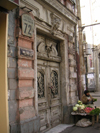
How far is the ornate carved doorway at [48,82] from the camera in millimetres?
5395

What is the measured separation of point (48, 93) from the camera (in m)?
5.70

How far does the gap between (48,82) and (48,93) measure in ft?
1.22

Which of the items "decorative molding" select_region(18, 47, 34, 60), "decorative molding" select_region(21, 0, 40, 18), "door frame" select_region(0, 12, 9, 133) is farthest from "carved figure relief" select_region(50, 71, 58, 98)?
"door frame" select_region(0, 12, 9, 133)

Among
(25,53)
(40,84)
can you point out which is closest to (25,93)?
(25,53)

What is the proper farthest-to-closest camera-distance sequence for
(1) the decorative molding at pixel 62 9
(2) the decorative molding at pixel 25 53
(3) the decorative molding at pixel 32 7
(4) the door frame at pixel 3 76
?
(1) the decorative molding at pixel 62 9 → (3) the decorative molding at pixel 32 7 → (2) the decorative molding at pixel 25 53 → (4) the door frame at pixel 3 76

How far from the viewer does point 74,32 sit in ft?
24.0

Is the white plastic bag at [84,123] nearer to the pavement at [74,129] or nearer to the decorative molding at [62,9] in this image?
the pavement at [74,129]

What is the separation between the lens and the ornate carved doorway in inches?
212

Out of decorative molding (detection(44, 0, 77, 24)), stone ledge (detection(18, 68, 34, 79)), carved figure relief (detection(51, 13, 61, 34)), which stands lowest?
stone ledge (detection(18, 68, 34, 79))

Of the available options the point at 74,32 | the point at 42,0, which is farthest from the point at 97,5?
the point at 42,0

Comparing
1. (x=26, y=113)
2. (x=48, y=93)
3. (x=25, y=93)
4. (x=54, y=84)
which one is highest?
(x=54, y=84)

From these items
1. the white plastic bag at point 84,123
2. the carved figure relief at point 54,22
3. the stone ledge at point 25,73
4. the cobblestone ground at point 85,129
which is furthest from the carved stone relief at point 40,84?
the white plastic bag at point 84,123

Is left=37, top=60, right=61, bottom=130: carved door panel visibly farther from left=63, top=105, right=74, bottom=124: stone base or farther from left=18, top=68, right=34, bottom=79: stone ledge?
left=18, top=68, right=34, bottom=79: stone ledge

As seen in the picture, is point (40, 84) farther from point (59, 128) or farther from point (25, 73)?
point (59, 128)
